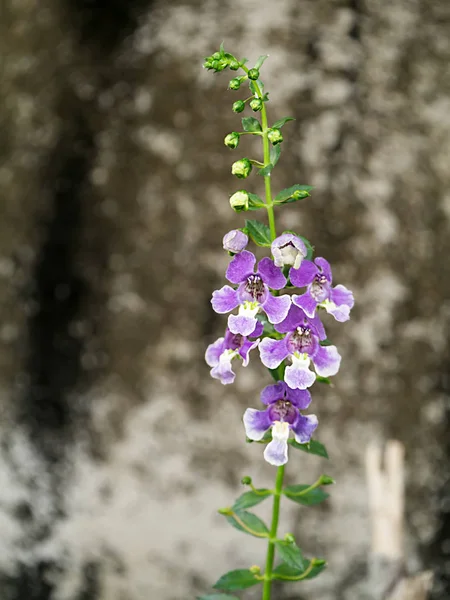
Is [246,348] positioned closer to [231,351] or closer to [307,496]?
[231,351]

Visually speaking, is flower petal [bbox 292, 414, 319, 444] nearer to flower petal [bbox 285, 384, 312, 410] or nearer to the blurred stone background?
flower petal [bbox 285, 384, 312, 410]

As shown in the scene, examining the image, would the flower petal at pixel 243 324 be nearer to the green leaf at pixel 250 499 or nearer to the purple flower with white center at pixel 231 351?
the purple flower with white center at pixel 231 351

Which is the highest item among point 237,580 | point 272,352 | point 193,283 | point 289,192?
point 193,283

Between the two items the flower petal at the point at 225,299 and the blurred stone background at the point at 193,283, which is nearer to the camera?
the flower petal at the point at 225,299

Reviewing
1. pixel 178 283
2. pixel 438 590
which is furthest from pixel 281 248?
pixel 438 590

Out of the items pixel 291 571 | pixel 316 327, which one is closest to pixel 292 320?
pixel 316 327

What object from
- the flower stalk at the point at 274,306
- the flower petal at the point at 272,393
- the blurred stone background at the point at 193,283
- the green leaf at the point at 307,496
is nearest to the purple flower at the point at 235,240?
the flower stalk at the point at 274,306

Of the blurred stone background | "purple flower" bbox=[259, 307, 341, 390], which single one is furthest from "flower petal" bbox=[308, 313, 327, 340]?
the blurred stone background
